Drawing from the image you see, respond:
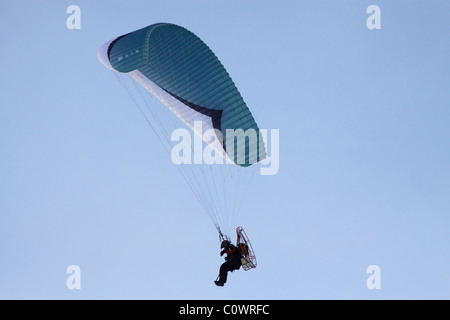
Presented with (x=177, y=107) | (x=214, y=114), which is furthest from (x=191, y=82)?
(x=214, y=114)

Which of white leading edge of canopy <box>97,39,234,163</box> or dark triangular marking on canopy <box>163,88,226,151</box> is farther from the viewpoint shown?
white leading edge of canopy <box>97,39,234,163</box>

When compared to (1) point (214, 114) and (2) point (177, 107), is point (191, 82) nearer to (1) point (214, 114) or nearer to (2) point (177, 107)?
(2) point (177, 107)

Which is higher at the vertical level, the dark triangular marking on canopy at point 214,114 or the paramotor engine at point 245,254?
the dark triangular marking on canopy at point 214,114

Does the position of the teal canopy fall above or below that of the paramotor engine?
above

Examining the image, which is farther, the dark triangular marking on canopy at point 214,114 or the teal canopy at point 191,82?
the dark triangular marking on canopy at point 214,114

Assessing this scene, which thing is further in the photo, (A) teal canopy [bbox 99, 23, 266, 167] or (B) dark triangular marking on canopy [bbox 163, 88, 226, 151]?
(B) dark triangular marking on canopy [bbox 163, 88, 226, 151]

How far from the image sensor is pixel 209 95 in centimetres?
2414

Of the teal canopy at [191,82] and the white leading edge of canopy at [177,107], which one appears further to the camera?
the white leading edge of canopy at [177,107]

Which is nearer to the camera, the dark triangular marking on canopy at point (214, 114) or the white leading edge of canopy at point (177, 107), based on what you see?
the dark triangular marking on canopy at point (214, 114)

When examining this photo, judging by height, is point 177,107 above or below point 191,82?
below

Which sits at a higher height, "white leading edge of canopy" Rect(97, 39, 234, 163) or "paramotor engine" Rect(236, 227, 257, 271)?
"white leading edge of canopy" Rect(97, 39, 234, 163)
